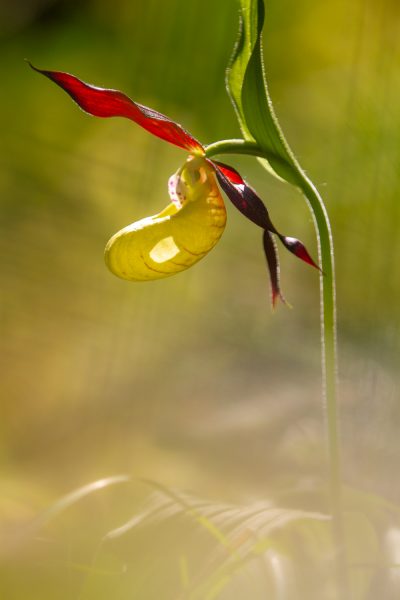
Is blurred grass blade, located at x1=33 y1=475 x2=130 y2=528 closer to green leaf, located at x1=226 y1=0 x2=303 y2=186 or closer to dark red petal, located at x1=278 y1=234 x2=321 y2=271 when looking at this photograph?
dark red petal, located at x1=278 y1=234 x2=321 y2=271

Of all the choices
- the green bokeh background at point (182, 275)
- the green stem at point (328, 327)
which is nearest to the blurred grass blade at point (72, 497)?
the green bokeh background at point (182, 275)

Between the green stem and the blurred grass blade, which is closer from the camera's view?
the green stem

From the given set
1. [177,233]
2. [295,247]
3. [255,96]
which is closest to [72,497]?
[177,233]

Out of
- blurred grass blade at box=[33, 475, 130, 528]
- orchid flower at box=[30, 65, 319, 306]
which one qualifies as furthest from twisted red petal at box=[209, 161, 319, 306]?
blurred grass blade at box=[33, 475, 130, 528]

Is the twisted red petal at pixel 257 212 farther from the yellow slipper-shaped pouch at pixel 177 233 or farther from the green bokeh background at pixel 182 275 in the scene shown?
the green bokeh background at pixel 182 275

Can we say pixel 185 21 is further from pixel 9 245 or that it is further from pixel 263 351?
pixel 263 351
